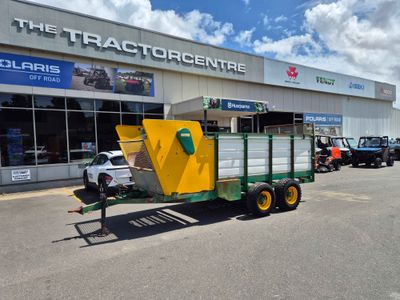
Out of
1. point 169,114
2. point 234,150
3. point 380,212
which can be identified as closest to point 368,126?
point 169,114

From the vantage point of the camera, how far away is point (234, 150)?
7.02m

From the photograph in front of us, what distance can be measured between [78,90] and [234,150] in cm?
962

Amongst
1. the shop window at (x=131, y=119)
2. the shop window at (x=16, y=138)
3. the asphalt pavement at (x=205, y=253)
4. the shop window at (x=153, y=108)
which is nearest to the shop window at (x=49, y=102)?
the shop window at (x=16, y=138)

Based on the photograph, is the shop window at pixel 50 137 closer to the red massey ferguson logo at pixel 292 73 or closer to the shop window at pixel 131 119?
the shop window at pixel 131 119

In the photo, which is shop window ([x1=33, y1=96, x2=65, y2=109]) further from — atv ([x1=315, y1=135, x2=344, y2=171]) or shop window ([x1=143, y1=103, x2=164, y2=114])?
atv ([x1=315, y1=135, x2=344, y2=171])

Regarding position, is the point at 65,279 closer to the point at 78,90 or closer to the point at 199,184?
the point at 199,184

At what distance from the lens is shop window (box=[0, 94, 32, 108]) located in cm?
1209

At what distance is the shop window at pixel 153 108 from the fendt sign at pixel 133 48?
240 cm

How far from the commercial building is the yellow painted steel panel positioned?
8191 mm

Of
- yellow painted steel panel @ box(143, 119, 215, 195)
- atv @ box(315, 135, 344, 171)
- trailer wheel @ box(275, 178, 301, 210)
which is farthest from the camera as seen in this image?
atv @ box(315, 135, 344, 171)

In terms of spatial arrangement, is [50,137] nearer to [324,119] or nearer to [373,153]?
[373,153]

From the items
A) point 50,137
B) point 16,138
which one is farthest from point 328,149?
point 16,138

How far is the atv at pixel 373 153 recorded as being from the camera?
18359mm

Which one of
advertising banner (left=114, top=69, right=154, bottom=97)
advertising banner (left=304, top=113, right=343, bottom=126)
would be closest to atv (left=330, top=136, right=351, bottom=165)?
advertising banner (left=304, top=113, right=343, bottom=126)
